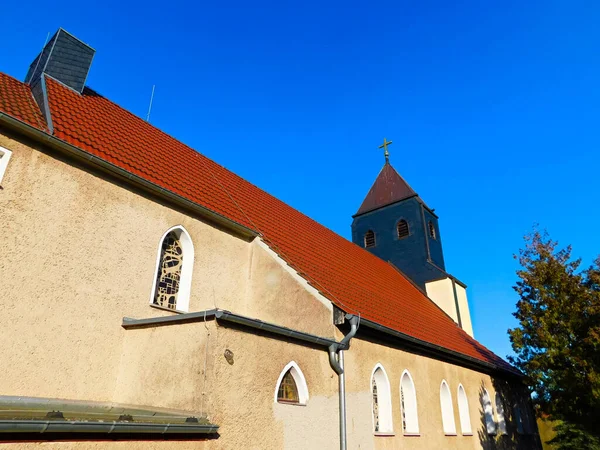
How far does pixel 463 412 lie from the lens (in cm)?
1176

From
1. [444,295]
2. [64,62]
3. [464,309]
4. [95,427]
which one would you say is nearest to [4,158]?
[95,427]

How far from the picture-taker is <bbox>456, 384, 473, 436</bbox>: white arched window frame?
11531 mm

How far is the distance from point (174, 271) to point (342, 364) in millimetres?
3463

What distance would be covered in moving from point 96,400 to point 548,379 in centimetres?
1056

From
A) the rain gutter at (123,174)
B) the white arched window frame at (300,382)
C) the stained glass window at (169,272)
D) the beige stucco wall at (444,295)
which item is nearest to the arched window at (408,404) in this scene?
the white arched window frame at (300,382)

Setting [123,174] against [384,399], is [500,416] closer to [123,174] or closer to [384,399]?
[384,399]

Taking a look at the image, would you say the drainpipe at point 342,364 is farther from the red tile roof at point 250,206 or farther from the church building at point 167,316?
the red tile roof at point 250,206

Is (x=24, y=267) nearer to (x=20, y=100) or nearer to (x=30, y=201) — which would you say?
(x=30, y=201)

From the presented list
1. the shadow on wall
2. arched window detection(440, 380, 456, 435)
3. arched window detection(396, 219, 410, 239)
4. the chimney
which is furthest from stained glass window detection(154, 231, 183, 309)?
arched window detection(396, 219, 410, 239)

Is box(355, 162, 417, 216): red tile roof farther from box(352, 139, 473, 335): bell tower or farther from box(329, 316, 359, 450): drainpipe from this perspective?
box(329, 316, 359, 450): drainpipe

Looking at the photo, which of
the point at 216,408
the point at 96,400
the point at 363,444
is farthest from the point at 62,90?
the point at 363,444

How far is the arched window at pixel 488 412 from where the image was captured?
12.8 meters

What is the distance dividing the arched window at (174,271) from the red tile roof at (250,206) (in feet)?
2.88

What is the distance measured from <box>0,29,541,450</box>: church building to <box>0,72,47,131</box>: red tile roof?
0.06 m
